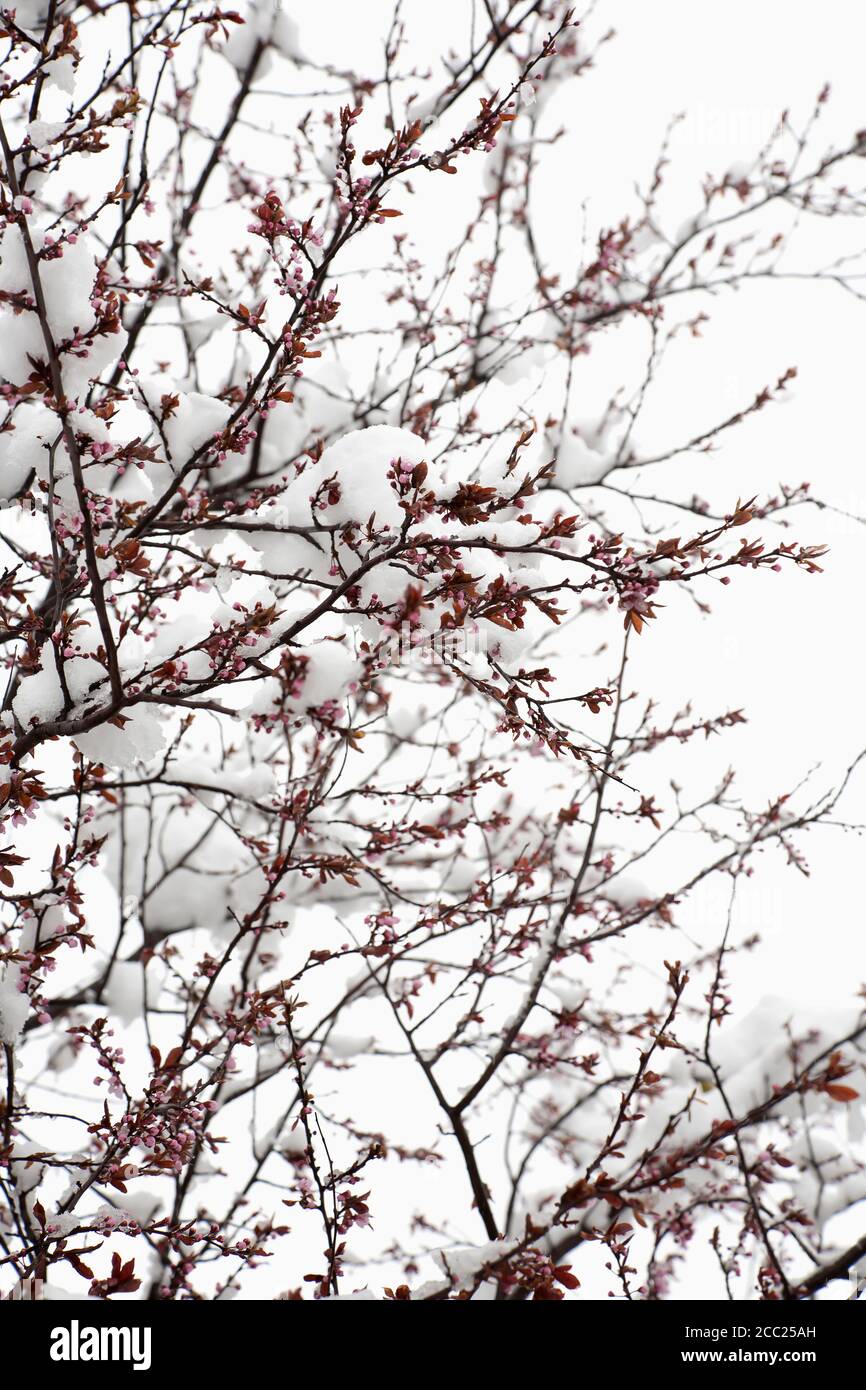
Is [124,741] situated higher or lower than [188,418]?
lower

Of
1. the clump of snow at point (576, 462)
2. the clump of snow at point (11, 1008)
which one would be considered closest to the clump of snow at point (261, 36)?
the clump of snow at point (576, 462)

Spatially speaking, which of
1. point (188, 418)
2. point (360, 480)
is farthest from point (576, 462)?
point (360, 480)

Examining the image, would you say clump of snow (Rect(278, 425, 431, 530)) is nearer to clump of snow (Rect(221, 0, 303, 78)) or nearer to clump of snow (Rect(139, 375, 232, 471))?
clump of snow (Rect(139, 375, 232, 471))

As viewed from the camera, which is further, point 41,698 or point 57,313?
point 41,698

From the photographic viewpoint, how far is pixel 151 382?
211 cm

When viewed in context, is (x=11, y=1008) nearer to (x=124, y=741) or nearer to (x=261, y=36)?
(x=124, y=741)

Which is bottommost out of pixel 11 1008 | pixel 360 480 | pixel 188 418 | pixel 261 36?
pixel 11 1008

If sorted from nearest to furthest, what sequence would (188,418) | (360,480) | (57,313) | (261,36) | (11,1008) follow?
Answer: (57,313), (360,480), (11,1008), (188,418), (261,36)

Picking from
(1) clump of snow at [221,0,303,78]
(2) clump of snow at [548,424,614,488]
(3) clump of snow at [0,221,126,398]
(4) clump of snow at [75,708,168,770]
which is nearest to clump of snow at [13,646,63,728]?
(4) clump of snow at [75,708,168,770]

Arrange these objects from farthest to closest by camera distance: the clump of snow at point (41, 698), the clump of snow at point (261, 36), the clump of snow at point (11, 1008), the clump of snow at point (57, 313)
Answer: the clump of snow at point (261, 36), the clump of snow at point (11, 1008), the clump of snow at point (41, 698), the clump of snow at point (57, 313)

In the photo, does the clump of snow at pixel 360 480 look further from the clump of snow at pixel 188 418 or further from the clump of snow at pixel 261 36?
the clump of snow at pixel 261 36

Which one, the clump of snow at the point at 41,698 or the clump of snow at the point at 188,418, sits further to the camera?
the clump of snow at the point at 188,418

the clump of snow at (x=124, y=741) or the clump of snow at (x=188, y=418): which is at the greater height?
the clump of snow at (x=188, y=418)
